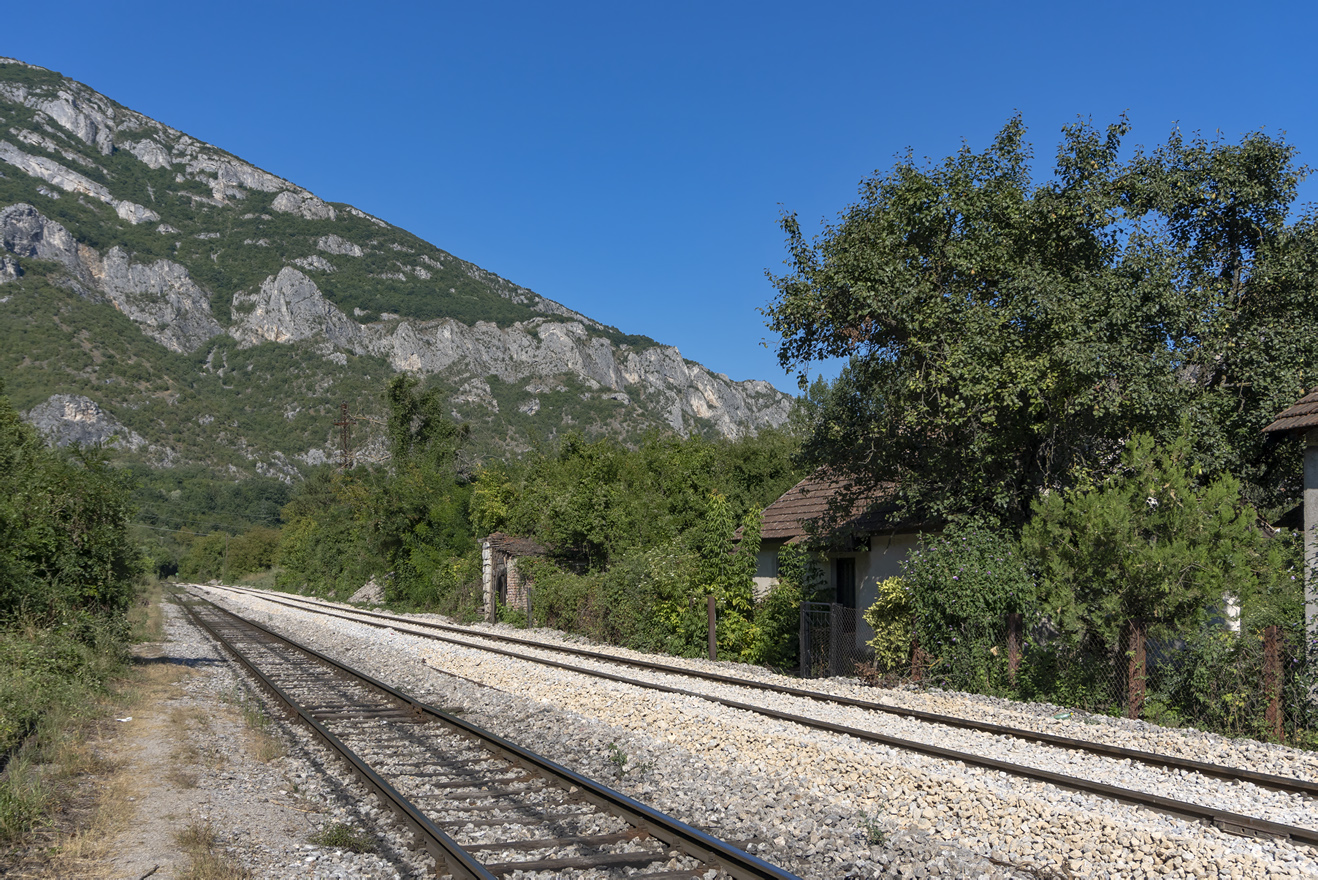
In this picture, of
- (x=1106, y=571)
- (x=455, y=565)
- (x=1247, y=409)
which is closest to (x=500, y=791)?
(x=1106, y=571)

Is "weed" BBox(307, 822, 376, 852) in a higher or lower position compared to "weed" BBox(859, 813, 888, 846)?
lower

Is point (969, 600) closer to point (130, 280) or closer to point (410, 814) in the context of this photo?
point (410, 814)

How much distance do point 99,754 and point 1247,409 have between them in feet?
61.3

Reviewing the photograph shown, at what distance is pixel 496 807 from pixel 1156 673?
31.0ft

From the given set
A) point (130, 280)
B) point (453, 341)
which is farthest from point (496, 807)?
point (130, 280)

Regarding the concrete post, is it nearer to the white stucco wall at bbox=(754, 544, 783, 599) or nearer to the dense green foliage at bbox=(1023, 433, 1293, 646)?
the dense green foliage at bbox=(1023, 433, 1293, 646)

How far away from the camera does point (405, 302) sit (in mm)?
188250

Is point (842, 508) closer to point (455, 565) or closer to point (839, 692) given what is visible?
point (839, 692)

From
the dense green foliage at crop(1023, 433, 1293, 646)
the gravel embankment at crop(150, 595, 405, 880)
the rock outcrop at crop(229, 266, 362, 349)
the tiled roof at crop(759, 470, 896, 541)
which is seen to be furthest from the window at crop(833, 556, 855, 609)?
the rock outcrop at crop(229, 266, 362, 349)

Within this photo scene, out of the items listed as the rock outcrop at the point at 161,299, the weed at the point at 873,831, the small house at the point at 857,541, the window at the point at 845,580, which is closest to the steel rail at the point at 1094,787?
the weed at the point at 873,831

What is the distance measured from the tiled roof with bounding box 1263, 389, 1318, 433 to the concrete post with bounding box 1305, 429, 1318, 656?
0.24 m

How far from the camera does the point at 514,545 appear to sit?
1393 inches

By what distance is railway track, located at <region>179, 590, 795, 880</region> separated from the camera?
5.98m

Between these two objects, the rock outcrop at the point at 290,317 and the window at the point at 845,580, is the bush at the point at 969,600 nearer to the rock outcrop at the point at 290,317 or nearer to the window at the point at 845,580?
the window at the point at 845,580
